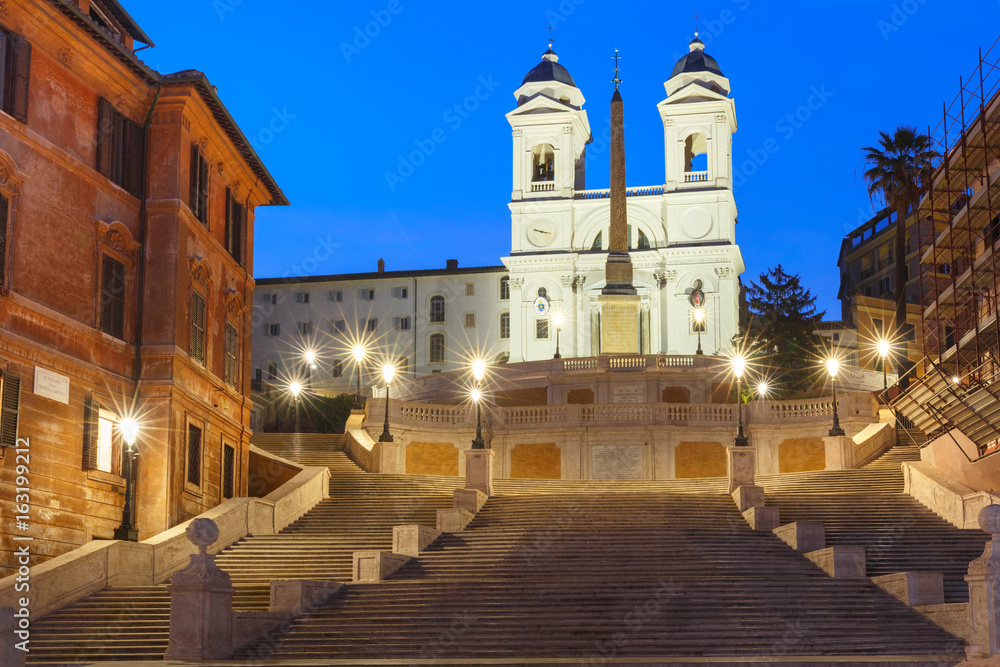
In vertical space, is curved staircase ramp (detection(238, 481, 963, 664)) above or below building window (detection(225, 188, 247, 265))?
below

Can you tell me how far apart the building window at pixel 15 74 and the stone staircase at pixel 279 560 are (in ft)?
30.4

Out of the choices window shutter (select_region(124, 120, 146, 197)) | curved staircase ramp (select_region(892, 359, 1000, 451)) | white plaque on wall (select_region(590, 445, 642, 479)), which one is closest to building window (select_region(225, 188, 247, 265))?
window shutter (select_region(124, 120, 146, 197))

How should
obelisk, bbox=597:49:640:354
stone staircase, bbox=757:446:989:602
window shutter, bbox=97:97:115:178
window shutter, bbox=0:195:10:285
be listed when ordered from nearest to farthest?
1. window shutter, bbox=0:195:10:285
2. stone staircase, bbox=757:446:989:602
3. window shutter, bbox=97:97:115:178
4. obelisk, bbox=597:49:640:354

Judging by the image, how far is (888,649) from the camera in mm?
20484

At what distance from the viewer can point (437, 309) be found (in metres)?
97.1

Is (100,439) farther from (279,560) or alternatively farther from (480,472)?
(480,472)

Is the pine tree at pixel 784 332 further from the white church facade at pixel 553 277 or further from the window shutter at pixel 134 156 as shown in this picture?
the window shutter at pixel 134 156

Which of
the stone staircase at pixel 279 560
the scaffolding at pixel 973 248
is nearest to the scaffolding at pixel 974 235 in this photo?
the scaffolding at pixel 973 248

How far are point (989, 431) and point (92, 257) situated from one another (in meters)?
21.8

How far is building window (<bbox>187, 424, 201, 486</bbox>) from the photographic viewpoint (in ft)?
98.1

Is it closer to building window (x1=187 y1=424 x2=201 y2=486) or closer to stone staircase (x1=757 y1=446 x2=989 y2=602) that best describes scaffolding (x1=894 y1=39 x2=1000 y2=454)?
stone staircase (x1=757 y1=446 x2=989 y2=602)

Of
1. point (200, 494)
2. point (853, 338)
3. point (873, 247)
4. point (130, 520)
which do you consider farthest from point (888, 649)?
point (873, 247)

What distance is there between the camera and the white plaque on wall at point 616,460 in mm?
45250

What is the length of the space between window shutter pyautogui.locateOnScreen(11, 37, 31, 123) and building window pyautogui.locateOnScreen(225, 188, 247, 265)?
33.2 ft
